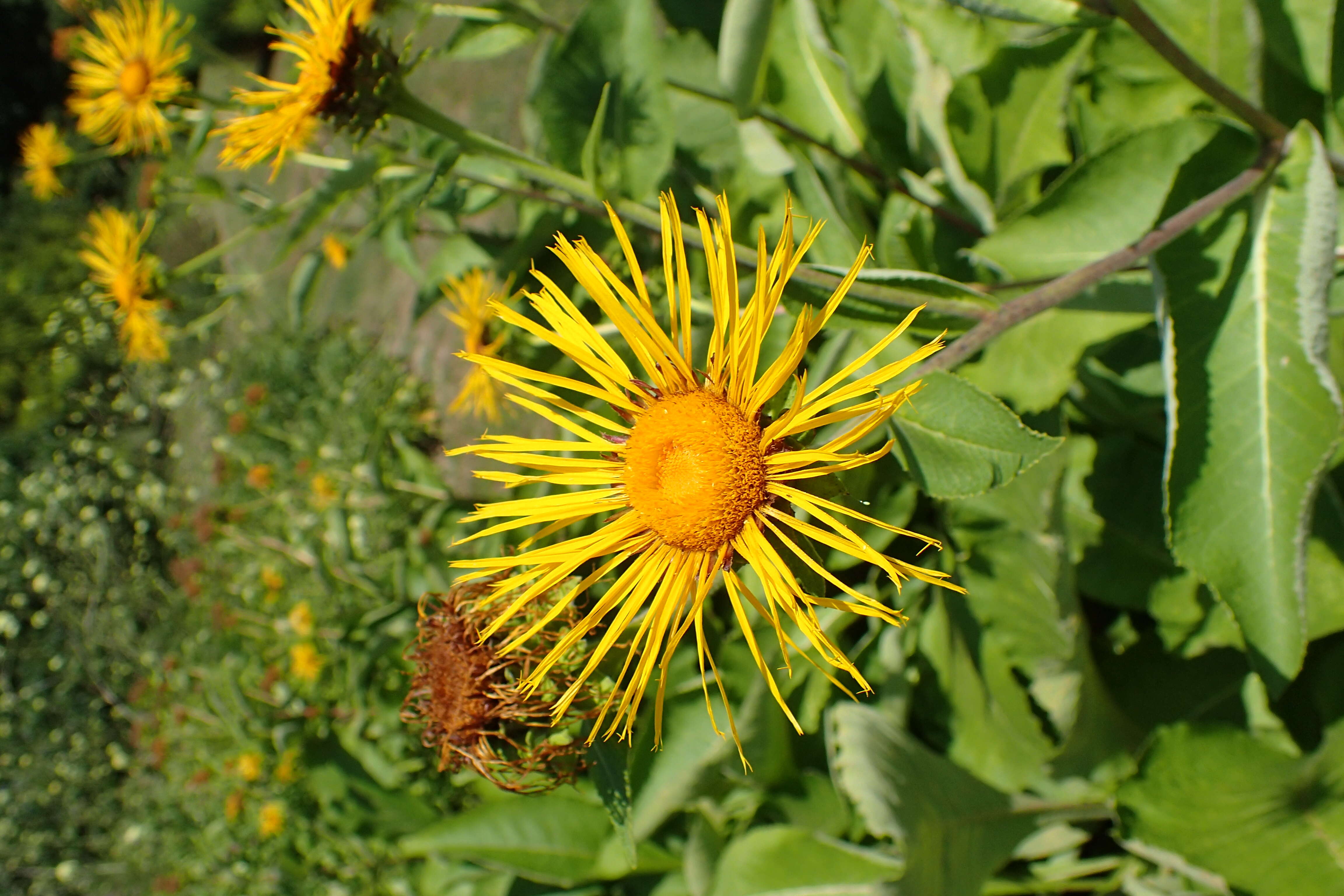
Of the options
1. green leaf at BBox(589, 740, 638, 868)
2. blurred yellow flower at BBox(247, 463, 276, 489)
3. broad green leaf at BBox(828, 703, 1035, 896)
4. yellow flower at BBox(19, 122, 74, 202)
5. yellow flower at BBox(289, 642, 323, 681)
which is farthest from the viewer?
blurred yellow flower at BBox(247, 463, 276, 489)

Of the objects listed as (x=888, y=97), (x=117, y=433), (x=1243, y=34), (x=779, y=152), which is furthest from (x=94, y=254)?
(x=117, y=433)

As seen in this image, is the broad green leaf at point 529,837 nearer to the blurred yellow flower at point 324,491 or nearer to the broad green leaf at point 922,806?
the broad green leaf at point 922,806

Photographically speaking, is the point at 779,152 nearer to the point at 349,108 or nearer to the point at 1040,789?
the point at 349,108

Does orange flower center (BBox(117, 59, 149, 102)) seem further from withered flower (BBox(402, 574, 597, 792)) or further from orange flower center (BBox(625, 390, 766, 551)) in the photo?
orange flower center (BBox(625, 390, 766, 551))

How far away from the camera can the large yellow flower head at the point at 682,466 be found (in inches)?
39.8

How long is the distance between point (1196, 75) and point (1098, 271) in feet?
1.21

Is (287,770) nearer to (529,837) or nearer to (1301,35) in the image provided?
(529,837)

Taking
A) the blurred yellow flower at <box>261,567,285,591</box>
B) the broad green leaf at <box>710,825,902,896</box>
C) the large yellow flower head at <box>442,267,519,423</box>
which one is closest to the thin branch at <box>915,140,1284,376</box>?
the broad green leaf at <box>710,825,902,896</box>

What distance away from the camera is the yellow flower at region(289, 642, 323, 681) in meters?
4.04

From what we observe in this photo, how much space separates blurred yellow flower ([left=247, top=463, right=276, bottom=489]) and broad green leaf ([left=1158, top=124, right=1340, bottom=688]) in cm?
446

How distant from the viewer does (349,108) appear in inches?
59.5

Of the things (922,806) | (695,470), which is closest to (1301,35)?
(695,470)

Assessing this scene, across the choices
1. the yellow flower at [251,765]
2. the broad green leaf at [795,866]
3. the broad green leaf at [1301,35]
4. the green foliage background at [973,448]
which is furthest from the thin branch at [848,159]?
the yellow flower at [251,765]

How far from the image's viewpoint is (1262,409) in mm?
1347
